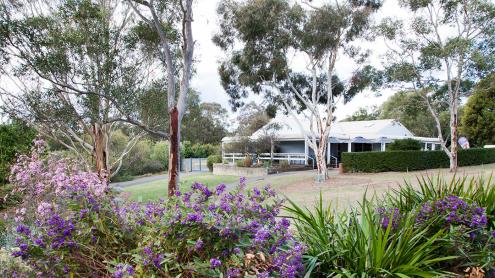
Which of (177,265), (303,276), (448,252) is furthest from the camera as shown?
(448,252)

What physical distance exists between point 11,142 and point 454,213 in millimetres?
13360

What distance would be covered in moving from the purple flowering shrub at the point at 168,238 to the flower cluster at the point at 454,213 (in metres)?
1.60

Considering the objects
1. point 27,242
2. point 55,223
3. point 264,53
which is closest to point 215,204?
point 55,223

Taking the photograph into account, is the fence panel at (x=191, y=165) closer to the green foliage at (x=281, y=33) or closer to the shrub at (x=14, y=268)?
the green foliage at (x=281, y=33)

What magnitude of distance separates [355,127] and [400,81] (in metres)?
12.9

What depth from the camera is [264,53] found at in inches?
712

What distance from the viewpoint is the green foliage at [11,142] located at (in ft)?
39.6

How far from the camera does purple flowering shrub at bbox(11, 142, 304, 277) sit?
7.28 ft

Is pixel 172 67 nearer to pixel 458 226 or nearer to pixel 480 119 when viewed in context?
pixel 458 226

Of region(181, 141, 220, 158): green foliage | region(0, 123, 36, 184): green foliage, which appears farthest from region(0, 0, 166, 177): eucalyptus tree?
region(181, 141, 220, 158): green foliage

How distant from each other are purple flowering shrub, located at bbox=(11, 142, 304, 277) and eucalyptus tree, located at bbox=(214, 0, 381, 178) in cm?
1515

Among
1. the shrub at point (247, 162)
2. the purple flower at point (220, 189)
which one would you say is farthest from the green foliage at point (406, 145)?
the purple flower at point (220, 189)

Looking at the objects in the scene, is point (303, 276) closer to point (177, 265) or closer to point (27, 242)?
point (177, 265)

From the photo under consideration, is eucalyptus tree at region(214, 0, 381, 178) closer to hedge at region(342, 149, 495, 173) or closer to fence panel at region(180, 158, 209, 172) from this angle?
hedge at region(342, 149, 495, 173)
